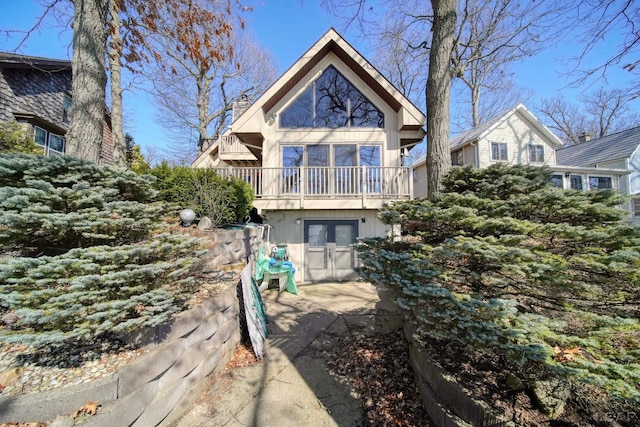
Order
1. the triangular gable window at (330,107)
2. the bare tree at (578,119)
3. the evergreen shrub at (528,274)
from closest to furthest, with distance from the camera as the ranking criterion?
1. the evergreen shrub at (528,274)
2. the triangular gable window at (330,107)
3. the bare tree at (578,119)

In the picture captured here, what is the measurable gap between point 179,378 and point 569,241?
383 cm

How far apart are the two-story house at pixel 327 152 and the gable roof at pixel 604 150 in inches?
655

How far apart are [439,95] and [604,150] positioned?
22.0 metres

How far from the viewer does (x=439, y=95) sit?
3930mm

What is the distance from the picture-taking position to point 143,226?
2.62 meters

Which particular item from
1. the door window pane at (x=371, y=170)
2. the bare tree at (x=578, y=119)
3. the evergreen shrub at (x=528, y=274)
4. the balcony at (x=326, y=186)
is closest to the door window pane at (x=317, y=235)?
the balcony at (x=326, y=186)

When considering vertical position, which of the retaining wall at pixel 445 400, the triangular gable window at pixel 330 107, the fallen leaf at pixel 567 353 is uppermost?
the triangular gable window at pixel 330 107

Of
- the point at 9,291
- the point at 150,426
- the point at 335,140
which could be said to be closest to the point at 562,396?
the point at 150,426

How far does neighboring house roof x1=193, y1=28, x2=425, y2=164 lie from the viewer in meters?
8.54

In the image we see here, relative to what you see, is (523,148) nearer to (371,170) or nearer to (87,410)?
(371,170)

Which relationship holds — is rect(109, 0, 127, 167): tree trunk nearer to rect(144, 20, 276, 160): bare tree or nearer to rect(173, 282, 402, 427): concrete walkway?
rect(173, 282, 402, 427): concrete walkway

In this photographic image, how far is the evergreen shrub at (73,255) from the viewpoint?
6.35 feet

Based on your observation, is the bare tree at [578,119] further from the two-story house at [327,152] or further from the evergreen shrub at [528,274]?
the evergreen shrub at [528,274]

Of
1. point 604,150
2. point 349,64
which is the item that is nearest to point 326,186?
point 349,64
